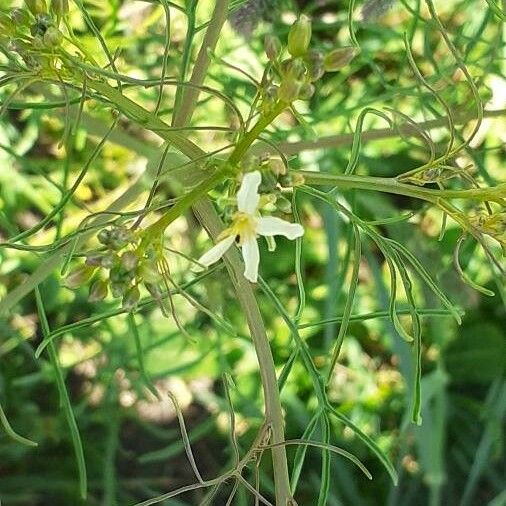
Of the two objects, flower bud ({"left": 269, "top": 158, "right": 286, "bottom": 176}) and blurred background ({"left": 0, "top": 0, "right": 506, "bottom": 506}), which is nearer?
flower bud ({"left": 269, "top": 158, "right": 286, "bottom": 176})

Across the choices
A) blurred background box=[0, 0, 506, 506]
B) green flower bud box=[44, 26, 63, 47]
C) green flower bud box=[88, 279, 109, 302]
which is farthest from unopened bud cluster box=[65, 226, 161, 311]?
blurred background box=[0, 0, 506, 506]

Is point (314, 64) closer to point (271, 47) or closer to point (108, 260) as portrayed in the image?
point (271, 47)

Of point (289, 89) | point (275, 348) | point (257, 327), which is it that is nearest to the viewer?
point (289, 89)

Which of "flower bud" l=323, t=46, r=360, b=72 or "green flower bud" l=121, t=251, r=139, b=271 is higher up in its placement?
"flower bud" l=323, t=46, r=360, b=72

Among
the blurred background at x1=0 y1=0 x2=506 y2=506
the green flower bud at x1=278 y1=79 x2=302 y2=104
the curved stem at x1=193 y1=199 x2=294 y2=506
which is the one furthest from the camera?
the blurred background at x1=0 y1=0 x2=506 y2=506

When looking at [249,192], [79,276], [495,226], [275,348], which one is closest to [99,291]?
[79,276]

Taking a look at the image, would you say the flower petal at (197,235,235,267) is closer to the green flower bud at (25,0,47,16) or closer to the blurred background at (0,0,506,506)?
the green flower bud at (25,0,47,16)

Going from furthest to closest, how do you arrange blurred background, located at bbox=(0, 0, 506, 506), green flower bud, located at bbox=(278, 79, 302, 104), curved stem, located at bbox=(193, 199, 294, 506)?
blurred background, located at bbox=(0, 0, 506, 506), curved stem, located at bbox=(193, 199, 294, 506), green flower bud, located at bbox=(278, 79, 302, 104)

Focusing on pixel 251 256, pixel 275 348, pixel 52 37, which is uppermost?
pixel 275 348
